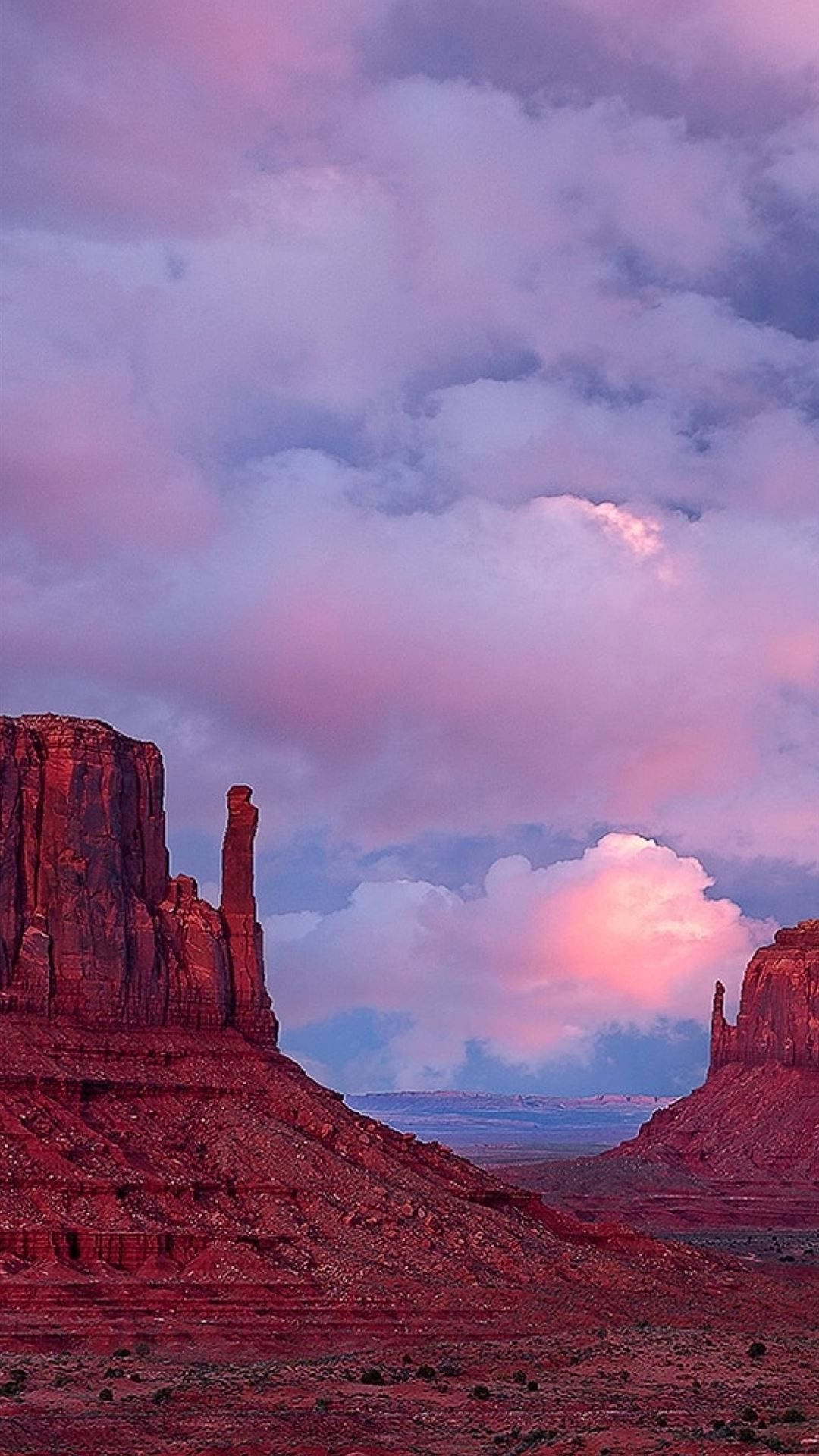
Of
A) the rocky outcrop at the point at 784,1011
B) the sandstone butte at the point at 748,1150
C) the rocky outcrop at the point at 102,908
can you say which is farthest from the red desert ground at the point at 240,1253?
the rocky outcrop at the point at 784,1011

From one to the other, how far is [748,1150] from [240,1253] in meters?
108

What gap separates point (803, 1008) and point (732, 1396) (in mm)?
133804

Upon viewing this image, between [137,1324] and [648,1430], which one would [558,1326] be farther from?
[648,1430]

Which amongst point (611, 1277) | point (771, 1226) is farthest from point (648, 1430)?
point (771, 1226)

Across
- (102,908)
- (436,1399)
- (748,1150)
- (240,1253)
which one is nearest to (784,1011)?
(748,1150)

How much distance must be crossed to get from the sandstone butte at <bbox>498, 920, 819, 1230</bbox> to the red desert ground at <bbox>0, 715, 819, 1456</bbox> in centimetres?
4412

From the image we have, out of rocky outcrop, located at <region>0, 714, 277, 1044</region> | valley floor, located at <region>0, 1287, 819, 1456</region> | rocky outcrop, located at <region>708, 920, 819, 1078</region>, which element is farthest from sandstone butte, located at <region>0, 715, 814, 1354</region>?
rocky outcrop, located at <region>708, 920, 819, 1078</region>

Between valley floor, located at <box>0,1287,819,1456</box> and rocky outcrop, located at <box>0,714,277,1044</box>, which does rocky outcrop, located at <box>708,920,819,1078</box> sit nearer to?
rocky outcrop, located at <box>0,714,277,1044</box>

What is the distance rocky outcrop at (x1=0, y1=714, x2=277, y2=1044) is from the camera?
293 ft

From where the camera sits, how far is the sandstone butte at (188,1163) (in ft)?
246

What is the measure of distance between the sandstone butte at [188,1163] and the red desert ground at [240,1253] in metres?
0.12

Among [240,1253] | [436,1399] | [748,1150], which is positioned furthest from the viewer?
[748,1150]

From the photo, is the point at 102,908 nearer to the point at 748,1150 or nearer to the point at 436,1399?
the point at 436,1399

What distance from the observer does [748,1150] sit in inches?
7096
